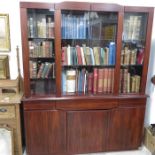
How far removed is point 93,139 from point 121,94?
68cm

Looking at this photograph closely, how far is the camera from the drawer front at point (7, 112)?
223 cm

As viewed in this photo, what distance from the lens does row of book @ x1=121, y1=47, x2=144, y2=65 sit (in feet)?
7.66

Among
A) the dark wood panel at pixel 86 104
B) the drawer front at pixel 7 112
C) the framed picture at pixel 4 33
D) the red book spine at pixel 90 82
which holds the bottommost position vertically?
the drawer front at pixel 7 112

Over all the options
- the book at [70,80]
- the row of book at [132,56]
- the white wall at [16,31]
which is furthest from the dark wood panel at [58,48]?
the row of book at [132,56]

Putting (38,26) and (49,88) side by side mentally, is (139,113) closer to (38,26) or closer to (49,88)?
(49,88)

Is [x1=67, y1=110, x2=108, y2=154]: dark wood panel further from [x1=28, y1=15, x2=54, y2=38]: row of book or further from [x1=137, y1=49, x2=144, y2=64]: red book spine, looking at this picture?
[x1=28, y1=15, x2=54, y2=38]: row of book

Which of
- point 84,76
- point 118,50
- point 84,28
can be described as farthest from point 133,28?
point 84,76

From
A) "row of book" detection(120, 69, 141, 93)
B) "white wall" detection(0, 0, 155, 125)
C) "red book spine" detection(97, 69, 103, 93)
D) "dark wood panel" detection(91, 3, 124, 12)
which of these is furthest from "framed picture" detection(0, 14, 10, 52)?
"row of book" detection(120, 69, 141, 93)

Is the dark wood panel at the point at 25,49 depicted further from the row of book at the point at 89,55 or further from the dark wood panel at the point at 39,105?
the row of book at the point at 89,55

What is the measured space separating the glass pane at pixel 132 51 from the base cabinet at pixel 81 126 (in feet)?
0.70

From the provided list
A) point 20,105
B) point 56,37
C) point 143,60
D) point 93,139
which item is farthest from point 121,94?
point 20,105

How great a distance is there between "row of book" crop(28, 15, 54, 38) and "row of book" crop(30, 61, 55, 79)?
1.06ft

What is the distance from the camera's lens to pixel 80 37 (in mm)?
2277

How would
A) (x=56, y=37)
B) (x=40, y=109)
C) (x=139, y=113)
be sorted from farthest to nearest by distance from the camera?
(x=139, y=113) < (x=40, y=109) < (x=56, y=37)
